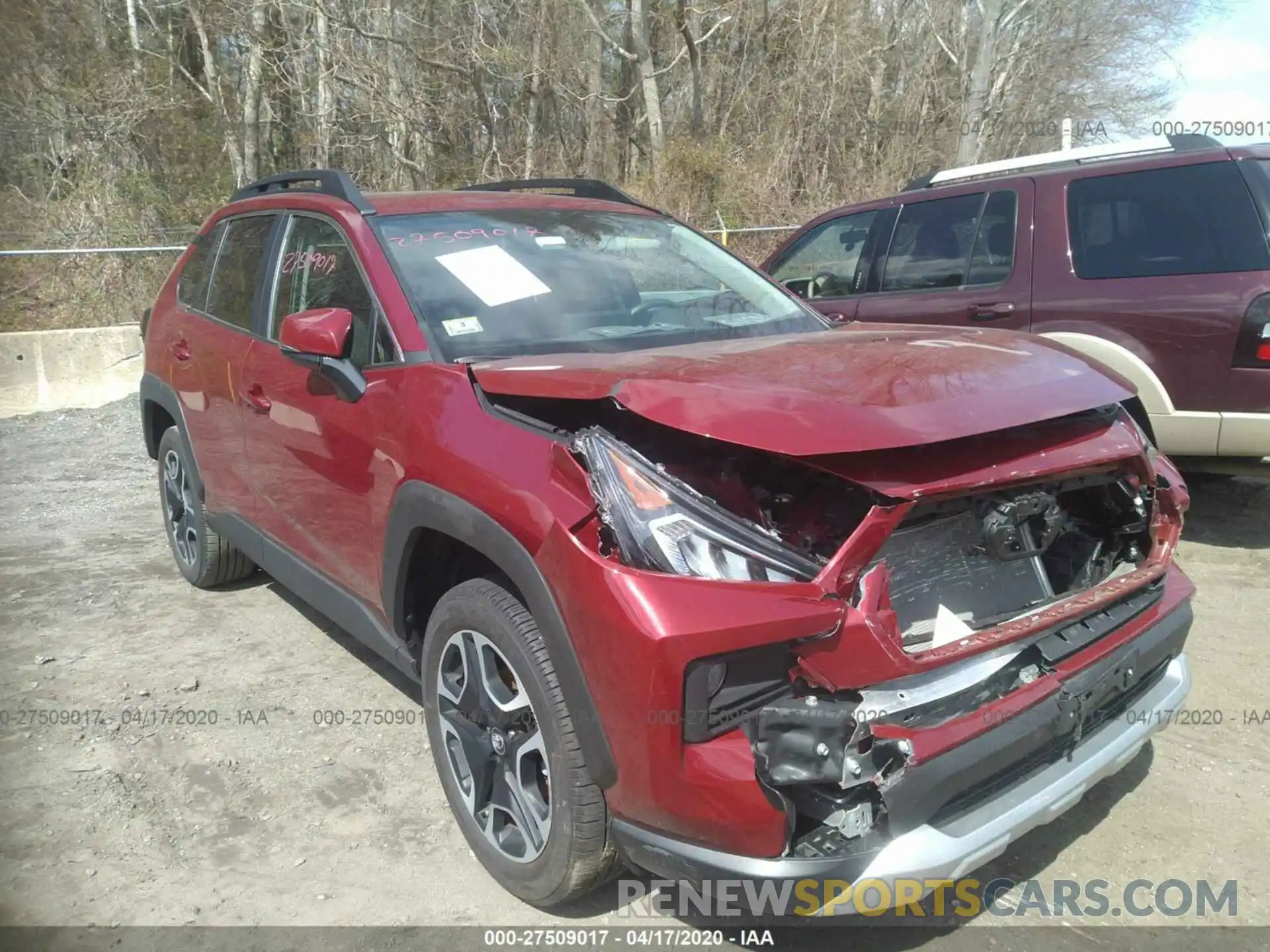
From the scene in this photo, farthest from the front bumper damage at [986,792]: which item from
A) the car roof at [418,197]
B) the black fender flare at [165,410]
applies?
the black fender flare at [165,410]

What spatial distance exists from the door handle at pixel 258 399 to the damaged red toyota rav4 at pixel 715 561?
0.20 metres

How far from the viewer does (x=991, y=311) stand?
18.3ft

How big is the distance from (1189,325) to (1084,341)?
533 millimetres

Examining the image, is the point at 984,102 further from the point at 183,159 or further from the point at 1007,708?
the point at 1007,708

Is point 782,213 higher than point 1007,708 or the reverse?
higher

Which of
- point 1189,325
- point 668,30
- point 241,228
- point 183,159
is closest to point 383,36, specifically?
point 183,159

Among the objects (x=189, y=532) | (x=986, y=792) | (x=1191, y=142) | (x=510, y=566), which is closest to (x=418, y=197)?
(x=510, y=566)

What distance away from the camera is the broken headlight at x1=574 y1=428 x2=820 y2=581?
1.96 m

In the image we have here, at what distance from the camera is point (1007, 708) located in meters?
2.10

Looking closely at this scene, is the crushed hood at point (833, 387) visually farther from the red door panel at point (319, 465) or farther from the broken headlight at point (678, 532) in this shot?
the red door panel at point (319, 465)

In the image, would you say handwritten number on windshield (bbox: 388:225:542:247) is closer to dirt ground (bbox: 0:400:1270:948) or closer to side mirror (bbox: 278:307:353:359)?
side mirror (bbox: 278:307:353:359)

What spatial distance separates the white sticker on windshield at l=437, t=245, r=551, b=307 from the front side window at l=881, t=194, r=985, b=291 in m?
3.57

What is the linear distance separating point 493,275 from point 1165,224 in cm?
381

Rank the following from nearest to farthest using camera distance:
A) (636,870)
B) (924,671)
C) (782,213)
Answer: (924,671) → (636,870) → (782,213)
